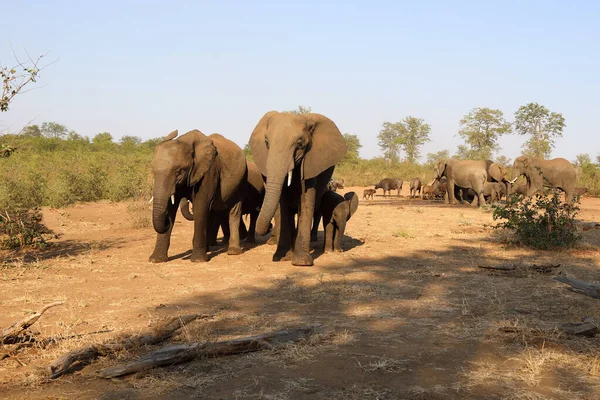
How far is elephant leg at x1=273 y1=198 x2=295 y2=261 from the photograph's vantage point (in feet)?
32.1

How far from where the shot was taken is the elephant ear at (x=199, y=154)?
9.33 meters

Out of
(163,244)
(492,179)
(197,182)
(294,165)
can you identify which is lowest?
(163,244)

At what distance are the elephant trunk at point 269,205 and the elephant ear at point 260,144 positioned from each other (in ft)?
2.18

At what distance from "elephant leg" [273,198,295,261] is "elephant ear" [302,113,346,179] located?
876mm

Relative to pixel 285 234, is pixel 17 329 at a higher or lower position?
lower

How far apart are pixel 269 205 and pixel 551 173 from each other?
15996mm

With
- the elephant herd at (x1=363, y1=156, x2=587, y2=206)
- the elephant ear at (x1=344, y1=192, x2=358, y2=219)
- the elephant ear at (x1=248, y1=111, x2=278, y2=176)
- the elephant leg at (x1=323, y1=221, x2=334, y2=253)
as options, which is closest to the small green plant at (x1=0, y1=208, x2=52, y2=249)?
the elephant ear at (x1=248, y1=111, x2=278, y2=176)

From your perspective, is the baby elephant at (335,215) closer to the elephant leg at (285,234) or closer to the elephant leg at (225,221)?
the elephant leg at (285,234)

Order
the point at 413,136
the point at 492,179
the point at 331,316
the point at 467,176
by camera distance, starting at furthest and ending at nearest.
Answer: the point at 413,136, the point at 492,179, the point at 467,176, the point at 331,316

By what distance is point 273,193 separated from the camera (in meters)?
8.65

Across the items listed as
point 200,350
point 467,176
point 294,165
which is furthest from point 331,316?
point 467,176

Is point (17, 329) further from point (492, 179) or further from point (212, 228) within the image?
point (492, 179)

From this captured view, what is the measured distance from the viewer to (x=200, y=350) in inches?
176

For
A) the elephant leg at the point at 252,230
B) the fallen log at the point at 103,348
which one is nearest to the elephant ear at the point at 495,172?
the elephant leg at the point at 252,230
